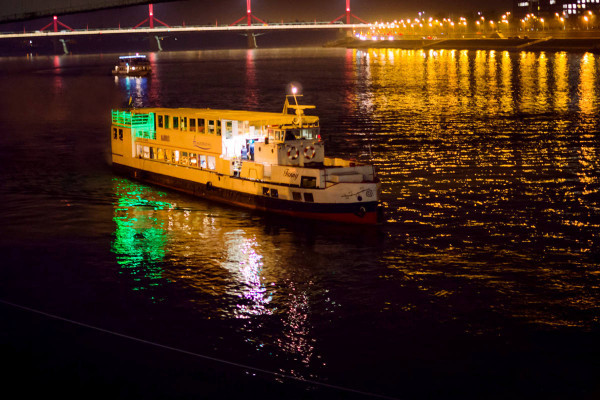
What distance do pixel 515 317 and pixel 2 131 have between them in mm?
49477

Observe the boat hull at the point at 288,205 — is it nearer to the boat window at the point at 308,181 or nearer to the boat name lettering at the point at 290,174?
the boat window at the point at 308,181

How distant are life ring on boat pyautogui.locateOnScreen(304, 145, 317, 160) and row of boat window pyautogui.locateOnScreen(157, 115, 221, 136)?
Result: 14.7ft

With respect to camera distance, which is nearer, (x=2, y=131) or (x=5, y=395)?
(x=5, y=395)

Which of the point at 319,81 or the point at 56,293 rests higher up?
the point at 319,81

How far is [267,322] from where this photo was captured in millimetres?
18766

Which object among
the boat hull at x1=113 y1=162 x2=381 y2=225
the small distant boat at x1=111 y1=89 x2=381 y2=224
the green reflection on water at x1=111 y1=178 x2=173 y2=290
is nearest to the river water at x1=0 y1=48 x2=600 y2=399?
the green reflection on water at x1=111 y1=178 x2=173 y2=290

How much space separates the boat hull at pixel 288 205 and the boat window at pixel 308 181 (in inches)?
26.3

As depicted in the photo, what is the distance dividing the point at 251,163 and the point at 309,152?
92.7 inches

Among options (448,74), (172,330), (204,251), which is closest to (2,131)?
(204,251)

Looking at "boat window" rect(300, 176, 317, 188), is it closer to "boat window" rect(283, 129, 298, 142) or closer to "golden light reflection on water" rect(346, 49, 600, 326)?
"boat window" rect(283, 129, 298, 142)

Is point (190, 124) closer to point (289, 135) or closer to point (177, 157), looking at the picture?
point (177, 157)

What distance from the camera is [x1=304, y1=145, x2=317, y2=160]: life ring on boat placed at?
30.0m

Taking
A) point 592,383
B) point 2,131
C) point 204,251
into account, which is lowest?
point 592,383

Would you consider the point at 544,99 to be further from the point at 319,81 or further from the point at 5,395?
the point at 5,395
